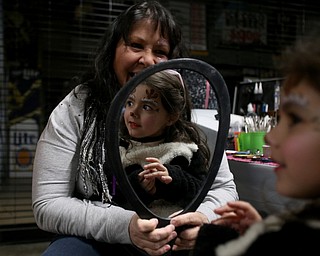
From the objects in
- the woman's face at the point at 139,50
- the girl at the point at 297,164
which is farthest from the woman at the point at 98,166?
the girl at the point at 297,164

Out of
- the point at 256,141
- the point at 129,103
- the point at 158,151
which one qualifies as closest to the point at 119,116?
the point at 129,103

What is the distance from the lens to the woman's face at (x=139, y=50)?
2.66ft

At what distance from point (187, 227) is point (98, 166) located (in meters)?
0.23

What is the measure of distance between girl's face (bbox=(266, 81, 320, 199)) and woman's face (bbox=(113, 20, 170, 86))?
1.50ft

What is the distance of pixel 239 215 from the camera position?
464 millimetres

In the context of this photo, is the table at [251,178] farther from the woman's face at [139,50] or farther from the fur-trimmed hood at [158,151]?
the woman's face at [139,50]

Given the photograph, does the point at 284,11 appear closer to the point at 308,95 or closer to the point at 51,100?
the point at 51,100

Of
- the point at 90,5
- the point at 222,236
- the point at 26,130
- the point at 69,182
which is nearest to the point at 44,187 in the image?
the point at 69,182

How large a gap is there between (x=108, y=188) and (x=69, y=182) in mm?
75

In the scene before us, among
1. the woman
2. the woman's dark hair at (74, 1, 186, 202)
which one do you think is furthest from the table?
the woman's dark hair at (74, 1, 186, 202)

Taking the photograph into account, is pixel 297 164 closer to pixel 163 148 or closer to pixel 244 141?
pixel 163 148

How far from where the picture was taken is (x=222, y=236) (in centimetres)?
44

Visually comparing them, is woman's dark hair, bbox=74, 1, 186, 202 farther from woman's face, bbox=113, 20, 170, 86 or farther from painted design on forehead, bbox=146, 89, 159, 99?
painted design on forehead, bbox=146, 89, 159, 99

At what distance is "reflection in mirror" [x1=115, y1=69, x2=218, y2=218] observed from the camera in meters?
0.62
